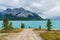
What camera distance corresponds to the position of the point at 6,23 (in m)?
108

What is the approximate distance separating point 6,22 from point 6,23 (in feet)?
1.80

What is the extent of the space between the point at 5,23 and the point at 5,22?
548 mm

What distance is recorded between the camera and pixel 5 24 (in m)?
108

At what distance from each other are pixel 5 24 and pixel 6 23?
771 millimetres

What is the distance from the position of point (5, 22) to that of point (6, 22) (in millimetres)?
630

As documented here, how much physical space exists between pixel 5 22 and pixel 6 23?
0.86m

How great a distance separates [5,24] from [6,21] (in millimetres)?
1731

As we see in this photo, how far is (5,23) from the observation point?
10825 cm

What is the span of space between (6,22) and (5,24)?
4.02ft

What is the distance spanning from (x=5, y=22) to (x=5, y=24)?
1.17 m

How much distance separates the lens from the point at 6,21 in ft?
354

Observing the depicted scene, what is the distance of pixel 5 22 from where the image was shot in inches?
4262
